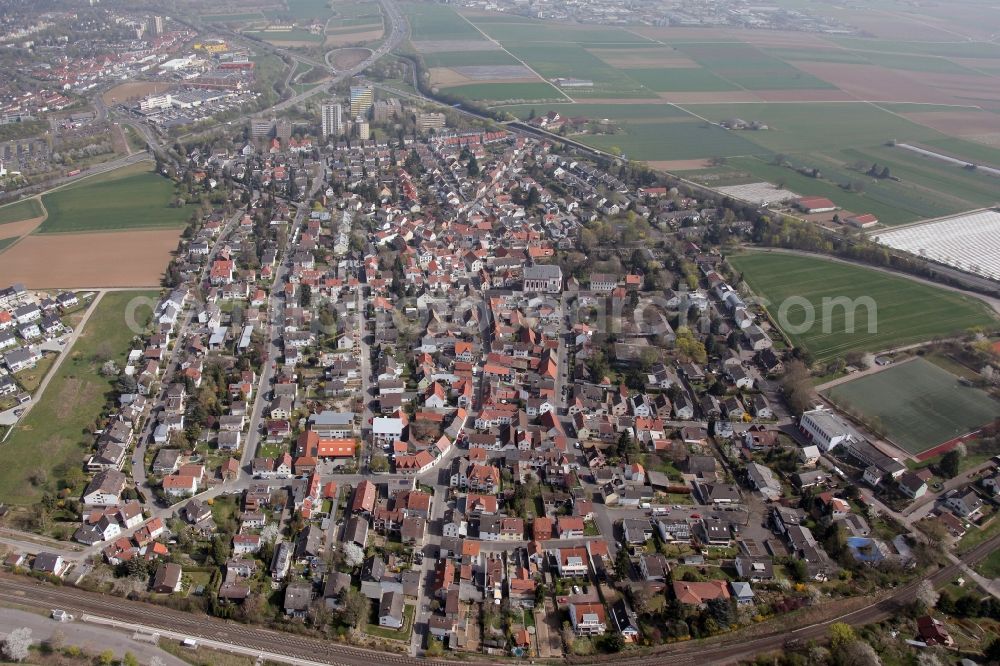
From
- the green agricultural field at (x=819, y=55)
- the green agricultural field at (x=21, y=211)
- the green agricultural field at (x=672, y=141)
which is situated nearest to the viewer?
the green agricultural field at (x=21, y=211)

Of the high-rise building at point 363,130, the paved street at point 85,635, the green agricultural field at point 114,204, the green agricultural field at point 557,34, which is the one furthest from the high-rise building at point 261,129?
the paved street at point 85,635

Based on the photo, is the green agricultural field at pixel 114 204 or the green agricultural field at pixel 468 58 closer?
the green agricultural field at pixel 114 204

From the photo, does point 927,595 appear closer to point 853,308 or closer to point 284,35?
point 853,308

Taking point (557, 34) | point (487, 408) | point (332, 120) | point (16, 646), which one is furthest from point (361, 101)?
point (16, 646)

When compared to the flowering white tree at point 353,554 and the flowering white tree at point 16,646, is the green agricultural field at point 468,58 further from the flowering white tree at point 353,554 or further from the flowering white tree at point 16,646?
the flowering white tree at point 16,646

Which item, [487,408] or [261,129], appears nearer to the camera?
[487,408]

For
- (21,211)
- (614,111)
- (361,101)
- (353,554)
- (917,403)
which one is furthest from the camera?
(614,111)

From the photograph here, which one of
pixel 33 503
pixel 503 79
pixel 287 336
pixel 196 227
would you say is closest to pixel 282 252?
pixel 196 227
